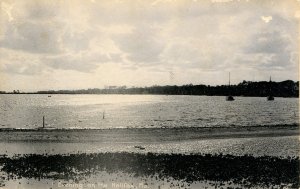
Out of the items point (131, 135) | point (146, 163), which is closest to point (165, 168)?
point (146, 163)

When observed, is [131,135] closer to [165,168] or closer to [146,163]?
[146,163]

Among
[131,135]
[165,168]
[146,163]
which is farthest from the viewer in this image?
[131,135]

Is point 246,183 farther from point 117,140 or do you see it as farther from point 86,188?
point 117,140

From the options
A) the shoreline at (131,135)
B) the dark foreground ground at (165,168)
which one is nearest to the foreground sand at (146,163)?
the dark foreground ground at (165,168)

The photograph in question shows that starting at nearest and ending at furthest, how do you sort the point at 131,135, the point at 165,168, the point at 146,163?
the point at 165,168
the point at 146,163
the point at 131,135

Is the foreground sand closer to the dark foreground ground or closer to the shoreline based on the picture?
the dark foreground ground

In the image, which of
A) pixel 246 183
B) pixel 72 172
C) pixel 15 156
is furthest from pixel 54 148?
pixel 246 183

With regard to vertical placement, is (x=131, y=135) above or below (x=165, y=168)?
below

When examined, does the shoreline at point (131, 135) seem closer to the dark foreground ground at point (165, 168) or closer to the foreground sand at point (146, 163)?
the foreground sand at point (146, 163)
